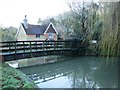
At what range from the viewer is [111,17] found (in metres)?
3.13

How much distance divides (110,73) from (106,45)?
8.22ft

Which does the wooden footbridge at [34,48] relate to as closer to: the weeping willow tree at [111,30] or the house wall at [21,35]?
the house wall at [21,35]

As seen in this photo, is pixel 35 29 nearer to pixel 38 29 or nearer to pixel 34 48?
pixel 38 29

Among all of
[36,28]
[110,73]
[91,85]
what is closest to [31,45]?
[36,28]

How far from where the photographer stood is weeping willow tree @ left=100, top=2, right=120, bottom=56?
3084 millimetres

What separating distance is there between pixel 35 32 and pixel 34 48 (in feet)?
4.01

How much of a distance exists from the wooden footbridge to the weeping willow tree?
9.90 feet

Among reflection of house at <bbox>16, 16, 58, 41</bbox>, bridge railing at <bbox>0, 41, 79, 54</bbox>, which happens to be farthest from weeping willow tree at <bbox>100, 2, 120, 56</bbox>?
reflection of house at <bbox>16, 16, 58, 41</bbox>

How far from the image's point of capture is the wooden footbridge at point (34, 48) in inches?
258

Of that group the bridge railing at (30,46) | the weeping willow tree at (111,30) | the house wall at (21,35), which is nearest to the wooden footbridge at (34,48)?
the bridge railing at (30,46)

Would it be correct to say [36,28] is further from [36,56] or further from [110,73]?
[110,73]

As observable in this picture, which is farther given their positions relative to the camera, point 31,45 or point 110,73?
point 31,45

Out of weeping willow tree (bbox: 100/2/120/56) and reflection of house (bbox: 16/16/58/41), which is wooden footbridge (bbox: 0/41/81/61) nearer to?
reflection of house (bbox: 16/16/58/41)

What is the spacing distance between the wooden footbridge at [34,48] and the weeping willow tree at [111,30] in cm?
302
